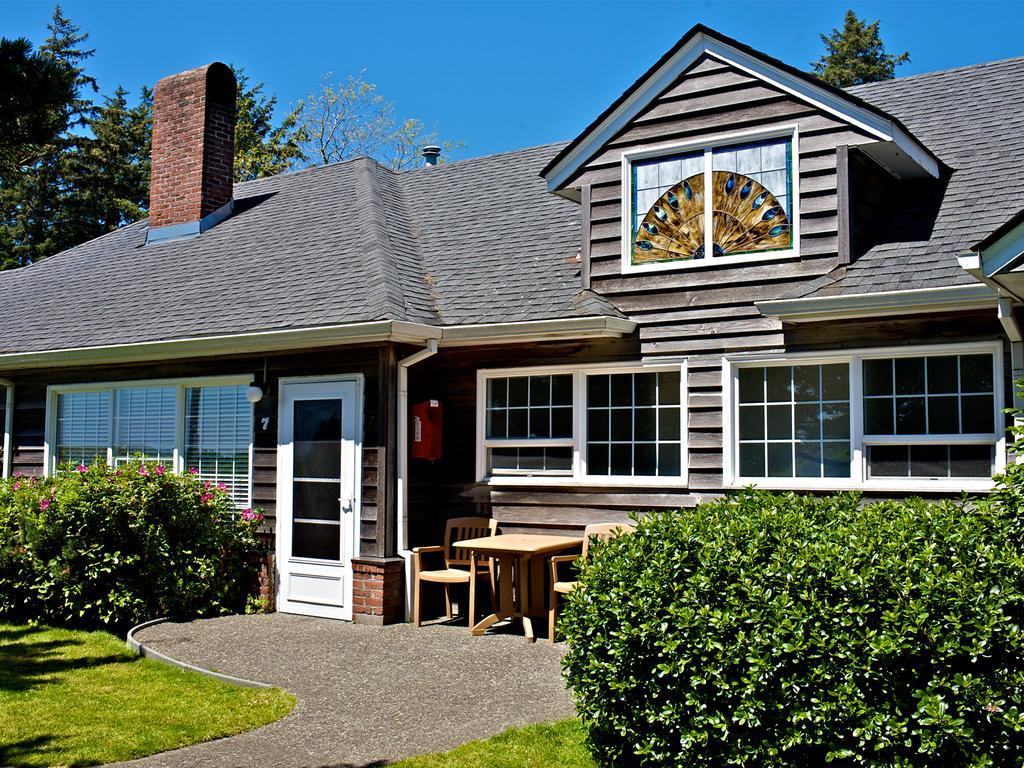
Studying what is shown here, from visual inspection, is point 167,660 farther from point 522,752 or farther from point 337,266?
point 337,266

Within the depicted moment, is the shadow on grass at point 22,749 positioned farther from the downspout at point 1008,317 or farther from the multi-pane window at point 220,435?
the downspout at point 1008,317

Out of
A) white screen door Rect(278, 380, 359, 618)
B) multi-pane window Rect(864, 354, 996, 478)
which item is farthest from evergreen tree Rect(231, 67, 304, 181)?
multi-pane window Rect(864, 354, 996, 478)

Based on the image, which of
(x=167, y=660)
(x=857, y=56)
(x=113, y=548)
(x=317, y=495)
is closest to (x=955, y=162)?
(x=317, y=495)

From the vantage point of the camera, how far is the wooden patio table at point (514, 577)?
895 cm

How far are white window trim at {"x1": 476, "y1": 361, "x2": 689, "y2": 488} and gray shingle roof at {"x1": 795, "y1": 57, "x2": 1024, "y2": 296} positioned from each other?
5.51 ft

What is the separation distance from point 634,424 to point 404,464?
2.29 m

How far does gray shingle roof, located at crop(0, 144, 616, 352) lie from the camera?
10609 mm

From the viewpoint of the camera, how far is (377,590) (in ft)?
31.7

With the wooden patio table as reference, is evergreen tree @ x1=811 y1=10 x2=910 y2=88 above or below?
above

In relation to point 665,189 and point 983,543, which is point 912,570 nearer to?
point 983,543

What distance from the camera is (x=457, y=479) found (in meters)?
10.6

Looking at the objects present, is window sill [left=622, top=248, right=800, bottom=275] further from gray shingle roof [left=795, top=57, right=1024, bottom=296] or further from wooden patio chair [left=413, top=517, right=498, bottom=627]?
wooden patio chair [left=413, top=517, right=498, bottom=627]

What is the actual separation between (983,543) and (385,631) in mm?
5809

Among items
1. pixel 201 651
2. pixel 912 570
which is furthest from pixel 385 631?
pixel 912 570
